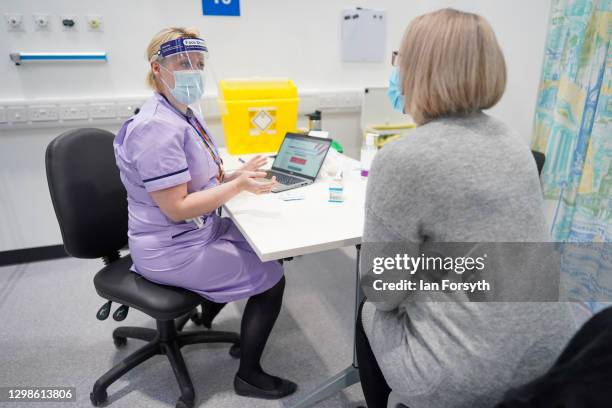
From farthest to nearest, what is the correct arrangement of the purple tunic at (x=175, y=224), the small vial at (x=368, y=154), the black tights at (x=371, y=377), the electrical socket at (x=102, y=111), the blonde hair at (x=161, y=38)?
the electrical socket at (x=102, y=111) < the small vial at (x=368, y=154) < the blonde hair at (x=161, y=38) < the purple tunic at (x=175, y=224) < the black tights at (x=371, y=377)

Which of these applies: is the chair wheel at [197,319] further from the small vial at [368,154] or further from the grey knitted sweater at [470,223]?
the grey knitted sweater at [470,223]

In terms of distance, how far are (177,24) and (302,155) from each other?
4.17ft

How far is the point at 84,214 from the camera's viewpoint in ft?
4.46

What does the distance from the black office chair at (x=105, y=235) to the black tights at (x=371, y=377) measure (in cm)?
58

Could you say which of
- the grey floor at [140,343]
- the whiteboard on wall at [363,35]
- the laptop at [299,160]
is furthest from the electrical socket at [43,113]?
the whiteboard on wall at [363,35]

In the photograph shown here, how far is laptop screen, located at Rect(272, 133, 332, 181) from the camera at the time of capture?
169 cm

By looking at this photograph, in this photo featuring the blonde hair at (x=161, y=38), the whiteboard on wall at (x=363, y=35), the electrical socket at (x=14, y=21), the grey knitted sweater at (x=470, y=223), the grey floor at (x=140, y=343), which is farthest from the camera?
the whiteboard on wall at (x=363, y=35)

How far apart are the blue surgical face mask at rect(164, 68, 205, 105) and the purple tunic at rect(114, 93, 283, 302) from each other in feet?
0.16

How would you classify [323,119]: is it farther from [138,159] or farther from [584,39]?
[138,159]

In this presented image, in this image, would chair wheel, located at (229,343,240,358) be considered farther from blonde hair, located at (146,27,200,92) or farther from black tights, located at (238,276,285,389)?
blonde hair, located at (146,27,200,92)

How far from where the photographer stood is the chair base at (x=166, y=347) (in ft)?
4.66

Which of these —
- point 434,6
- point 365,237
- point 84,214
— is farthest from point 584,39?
point 84,214

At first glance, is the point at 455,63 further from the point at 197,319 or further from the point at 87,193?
the point at 197,319

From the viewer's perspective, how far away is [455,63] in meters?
0.78
